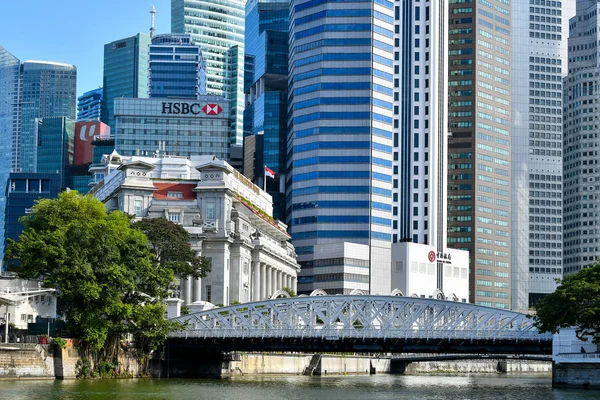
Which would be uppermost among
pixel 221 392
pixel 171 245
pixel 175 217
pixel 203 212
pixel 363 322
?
pixel 203 212

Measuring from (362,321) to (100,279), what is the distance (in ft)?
102

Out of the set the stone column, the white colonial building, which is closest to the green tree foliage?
the white colonial building

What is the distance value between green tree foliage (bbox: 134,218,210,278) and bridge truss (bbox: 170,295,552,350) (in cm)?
2095

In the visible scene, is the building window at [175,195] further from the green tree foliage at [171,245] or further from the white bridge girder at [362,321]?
the white bridge girder at [362,321]

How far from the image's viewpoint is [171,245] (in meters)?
163

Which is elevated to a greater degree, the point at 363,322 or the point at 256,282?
the point at 256,282

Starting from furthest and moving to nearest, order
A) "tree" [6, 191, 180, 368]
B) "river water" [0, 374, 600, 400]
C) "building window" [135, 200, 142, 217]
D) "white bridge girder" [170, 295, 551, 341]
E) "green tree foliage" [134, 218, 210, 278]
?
"building window" [135, 200, 142, 217] → "green tree foliage" [134, 218, 210, 278] → "white bridge girder" [170, 295, 551, 341] → "tree" [6, 191, 180, 368] → "river water" [0, 374, 600, 400]

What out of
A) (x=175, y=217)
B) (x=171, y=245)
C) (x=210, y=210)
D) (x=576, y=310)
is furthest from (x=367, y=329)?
(x=175, y=217)

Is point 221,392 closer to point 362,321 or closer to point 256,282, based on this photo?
point 362,321

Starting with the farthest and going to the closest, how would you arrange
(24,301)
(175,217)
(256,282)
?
(256,282) → (175,217) → (24,301)

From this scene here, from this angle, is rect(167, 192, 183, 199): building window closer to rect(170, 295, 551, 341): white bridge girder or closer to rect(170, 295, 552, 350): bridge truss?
rect(170, 295, 552, 350): bridge truss

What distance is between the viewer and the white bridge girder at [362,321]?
13050 centimetres

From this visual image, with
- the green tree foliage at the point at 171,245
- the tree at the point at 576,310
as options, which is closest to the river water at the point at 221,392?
the tree at the point at 576,310

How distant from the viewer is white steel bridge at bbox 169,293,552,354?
130m
